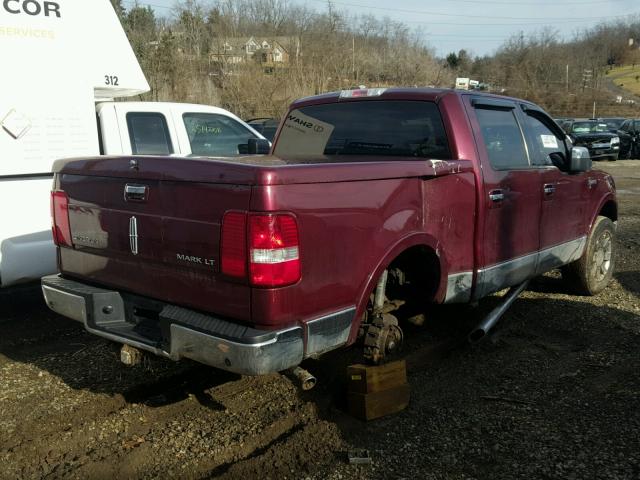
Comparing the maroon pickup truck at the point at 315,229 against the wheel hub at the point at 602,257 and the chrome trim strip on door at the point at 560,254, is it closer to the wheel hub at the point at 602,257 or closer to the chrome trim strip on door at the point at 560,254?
the chrome trim strip on door at the point at 560,254

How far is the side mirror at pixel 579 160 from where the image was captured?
5.39 meters

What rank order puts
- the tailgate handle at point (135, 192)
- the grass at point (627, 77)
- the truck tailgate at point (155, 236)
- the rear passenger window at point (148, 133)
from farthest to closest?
the grass at point (627, 77) < the rear passenger window at point (148, 133) < the tailgate handle at point (135, 192) < the truck tailgate at point (155, 236)

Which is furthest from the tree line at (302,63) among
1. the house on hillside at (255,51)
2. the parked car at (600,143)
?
the parked car at (600,143)

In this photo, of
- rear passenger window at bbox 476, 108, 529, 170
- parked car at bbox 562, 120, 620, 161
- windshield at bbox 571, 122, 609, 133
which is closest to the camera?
rear passenger window at bbox 476, 108, 529, 170

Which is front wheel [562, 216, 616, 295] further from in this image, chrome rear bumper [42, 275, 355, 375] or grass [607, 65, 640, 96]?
grass [607, 65, 640, 96]

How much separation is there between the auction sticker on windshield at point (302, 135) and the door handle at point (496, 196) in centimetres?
135

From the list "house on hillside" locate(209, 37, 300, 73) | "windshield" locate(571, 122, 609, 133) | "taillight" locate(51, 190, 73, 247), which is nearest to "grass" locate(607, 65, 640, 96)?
"house on hillside" locate(209, 37, 300, 73)

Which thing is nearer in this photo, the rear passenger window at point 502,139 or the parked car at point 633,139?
the rear passenger window at point 502,139

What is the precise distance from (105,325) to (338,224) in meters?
1.54

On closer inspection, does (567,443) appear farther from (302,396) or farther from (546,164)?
(546,164)

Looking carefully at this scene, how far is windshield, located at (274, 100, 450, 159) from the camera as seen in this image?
4.45m

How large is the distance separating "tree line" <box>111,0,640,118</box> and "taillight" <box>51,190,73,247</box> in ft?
74.8

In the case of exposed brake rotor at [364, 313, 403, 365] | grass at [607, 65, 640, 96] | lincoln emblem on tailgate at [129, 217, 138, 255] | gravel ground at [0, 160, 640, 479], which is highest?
grass at [607, 65, 640, 96]

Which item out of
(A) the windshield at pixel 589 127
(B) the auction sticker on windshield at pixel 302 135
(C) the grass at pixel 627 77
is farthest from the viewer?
(C) the grass at pixel 627 77
